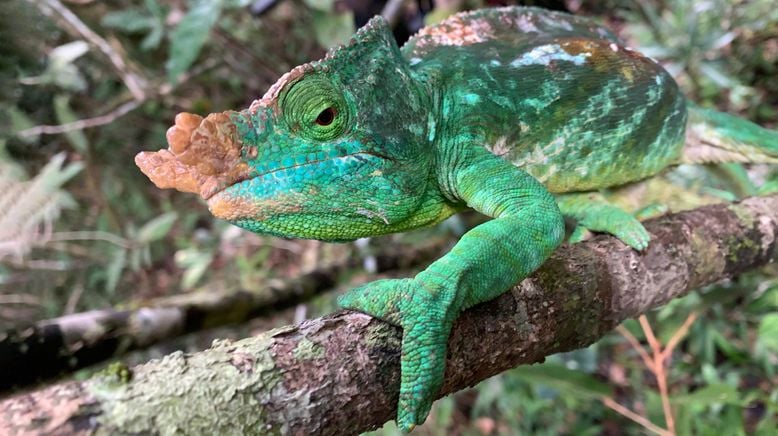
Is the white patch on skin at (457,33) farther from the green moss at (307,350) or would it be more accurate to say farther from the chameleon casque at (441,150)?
the green moss at (307,350)

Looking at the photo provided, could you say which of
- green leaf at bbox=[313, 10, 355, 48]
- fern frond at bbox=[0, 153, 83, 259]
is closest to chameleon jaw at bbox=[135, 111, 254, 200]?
green leaf at bbox=[313, 10, 355, 48]

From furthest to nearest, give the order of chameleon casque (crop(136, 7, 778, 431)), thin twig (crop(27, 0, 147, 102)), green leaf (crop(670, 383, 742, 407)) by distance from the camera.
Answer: thin twig (crop(27, 0, 147, 102)) < green leaf (crop(670, 383, 742, 407)) < chameleon casque (crop(136, 7, 778, 431))

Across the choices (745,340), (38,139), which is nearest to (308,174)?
(745,340)

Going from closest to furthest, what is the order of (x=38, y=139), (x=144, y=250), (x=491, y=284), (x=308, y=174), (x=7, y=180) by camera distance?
(x=491, y=284), (x=308, y=174), (x=7, y=180), (x=144, y=250), (x=38, y=139)

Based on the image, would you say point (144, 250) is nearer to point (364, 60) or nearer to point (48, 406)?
point (364, 60)

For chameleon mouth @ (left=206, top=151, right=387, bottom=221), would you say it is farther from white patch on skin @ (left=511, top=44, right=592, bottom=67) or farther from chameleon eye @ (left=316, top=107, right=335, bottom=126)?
white patch on skin @ (left=511, top=44, right=592, bottom=67)

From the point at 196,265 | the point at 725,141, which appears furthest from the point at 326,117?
the point at 196,265
